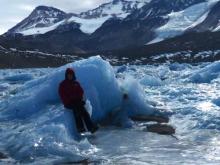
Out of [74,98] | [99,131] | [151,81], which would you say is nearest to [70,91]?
[74,98]

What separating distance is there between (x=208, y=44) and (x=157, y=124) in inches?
4744

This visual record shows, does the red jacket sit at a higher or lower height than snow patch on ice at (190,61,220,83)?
higher

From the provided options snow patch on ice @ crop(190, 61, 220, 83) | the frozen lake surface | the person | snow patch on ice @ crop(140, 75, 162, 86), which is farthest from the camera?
snow patch on ice @ crop(190, 61, 220, 83)

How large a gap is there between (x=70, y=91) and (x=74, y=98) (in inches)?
7.5

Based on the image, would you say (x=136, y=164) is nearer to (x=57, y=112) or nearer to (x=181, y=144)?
(x=181, y=144)

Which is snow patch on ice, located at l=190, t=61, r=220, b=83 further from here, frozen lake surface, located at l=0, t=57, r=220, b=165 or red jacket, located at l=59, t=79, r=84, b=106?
red jacket, located at l=59, t=79, r=84, b=106

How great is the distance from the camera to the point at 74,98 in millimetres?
11633

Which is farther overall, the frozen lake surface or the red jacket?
the red jacket

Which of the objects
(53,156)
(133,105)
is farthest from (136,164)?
(133,105)

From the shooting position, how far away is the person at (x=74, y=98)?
37.6 feet

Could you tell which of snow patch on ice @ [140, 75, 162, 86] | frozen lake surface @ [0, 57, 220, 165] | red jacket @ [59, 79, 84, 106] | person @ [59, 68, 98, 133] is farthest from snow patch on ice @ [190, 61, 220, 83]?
red jacket @ [59, 79, 84, 106]

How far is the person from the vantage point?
37.6ft

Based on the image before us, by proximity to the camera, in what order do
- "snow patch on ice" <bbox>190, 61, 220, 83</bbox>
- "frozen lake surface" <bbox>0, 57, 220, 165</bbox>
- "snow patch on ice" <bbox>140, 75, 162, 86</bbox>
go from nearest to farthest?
"frozen lake surface" <bbox>0, 57, 220, 165</bbox> < "snow patch on ice" <bbox>140, 75, 162, 86</bbox> < "snow patch on ice" <bbox>190, 61, 220, 83</bbox>

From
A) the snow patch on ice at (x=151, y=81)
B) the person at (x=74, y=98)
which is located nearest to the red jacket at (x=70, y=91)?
the person at (x=74, y=98)
